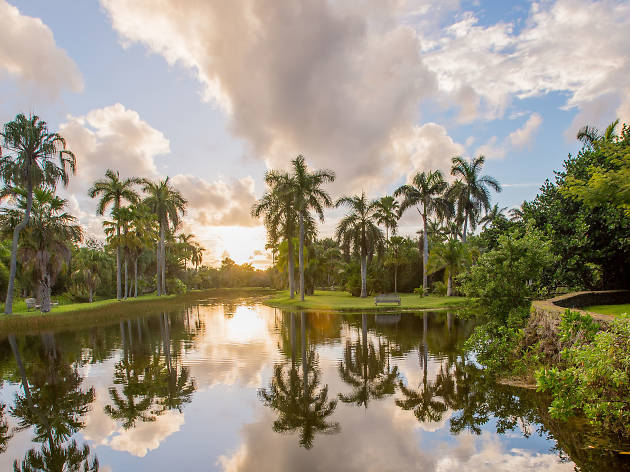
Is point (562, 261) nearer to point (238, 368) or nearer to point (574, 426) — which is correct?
point (574, 426)

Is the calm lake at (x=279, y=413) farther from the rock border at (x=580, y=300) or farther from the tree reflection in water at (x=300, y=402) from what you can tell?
the rock border at (x=580, y=300)

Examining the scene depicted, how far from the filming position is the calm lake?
22.9 feet

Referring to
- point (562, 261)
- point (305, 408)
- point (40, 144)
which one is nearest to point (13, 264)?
point (40, 144)

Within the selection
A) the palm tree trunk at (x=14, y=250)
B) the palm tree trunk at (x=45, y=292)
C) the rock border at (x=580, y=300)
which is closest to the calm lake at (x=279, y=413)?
the rock border at (x=580, y=300)

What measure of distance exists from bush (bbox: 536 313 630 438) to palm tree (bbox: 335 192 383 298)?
3341cm

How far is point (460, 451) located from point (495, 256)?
833 centimetres

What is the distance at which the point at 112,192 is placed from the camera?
44.9 m

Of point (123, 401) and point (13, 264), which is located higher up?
point (13, 264)

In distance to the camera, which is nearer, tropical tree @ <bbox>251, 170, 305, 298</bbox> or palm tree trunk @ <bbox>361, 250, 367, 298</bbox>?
tropical tree @ <bbox>251, 170, 305, 298</bbox>

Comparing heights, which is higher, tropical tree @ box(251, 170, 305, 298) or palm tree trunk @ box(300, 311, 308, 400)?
tropical tree @ box(251, 170, 305, 298)

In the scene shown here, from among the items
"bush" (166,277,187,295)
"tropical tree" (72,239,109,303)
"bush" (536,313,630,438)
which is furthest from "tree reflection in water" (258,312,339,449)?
"bush" (166,277,187,295)

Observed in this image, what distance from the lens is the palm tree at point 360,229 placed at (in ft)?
135

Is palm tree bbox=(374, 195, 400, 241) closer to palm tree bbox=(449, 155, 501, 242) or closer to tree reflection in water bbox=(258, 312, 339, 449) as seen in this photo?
palm tree bbox=(449, 155, 501, 242)

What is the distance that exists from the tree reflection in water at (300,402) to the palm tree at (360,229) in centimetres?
2849
